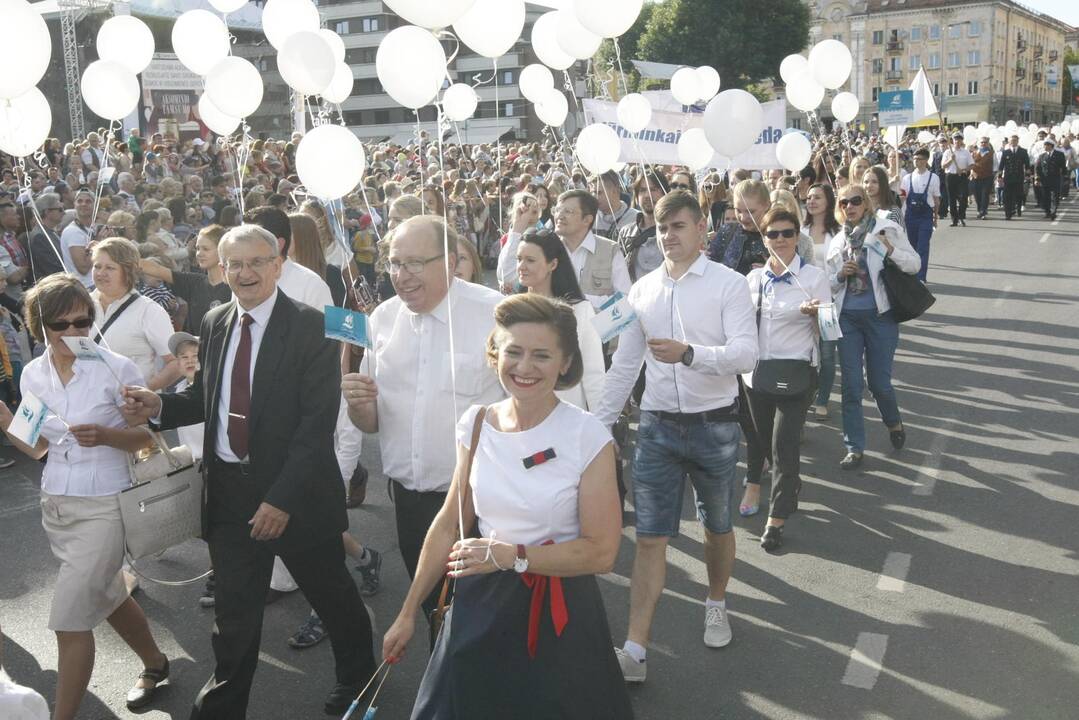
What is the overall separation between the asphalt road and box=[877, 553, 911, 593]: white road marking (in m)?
0.02

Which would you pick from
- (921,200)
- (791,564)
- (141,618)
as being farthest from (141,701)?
(921,200)

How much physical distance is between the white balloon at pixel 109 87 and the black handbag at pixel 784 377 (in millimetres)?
4711

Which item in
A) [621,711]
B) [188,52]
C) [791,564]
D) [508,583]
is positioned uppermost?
[188,52]

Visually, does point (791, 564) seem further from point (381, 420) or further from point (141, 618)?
point (141, 618)

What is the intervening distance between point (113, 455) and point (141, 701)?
42.3 inches

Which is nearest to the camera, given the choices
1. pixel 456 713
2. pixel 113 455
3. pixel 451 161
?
pixel 456 713

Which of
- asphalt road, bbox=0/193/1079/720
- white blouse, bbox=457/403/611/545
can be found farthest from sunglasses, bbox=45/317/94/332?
white blouse, bbox=457/403/611/545

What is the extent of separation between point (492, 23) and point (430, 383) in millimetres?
2362

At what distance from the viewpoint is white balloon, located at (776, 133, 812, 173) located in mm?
10539

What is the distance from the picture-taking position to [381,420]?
393cm

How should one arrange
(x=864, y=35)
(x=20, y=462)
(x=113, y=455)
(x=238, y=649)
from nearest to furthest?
(x=238, y=649), (x=113, y=455), (x=20, y=462), (x=864, y=35)

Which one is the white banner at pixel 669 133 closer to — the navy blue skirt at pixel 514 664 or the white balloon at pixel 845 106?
the white balloon at pixel 845 106

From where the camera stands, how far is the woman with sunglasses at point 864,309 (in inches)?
281

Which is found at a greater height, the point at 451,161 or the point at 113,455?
the point at 451,161
